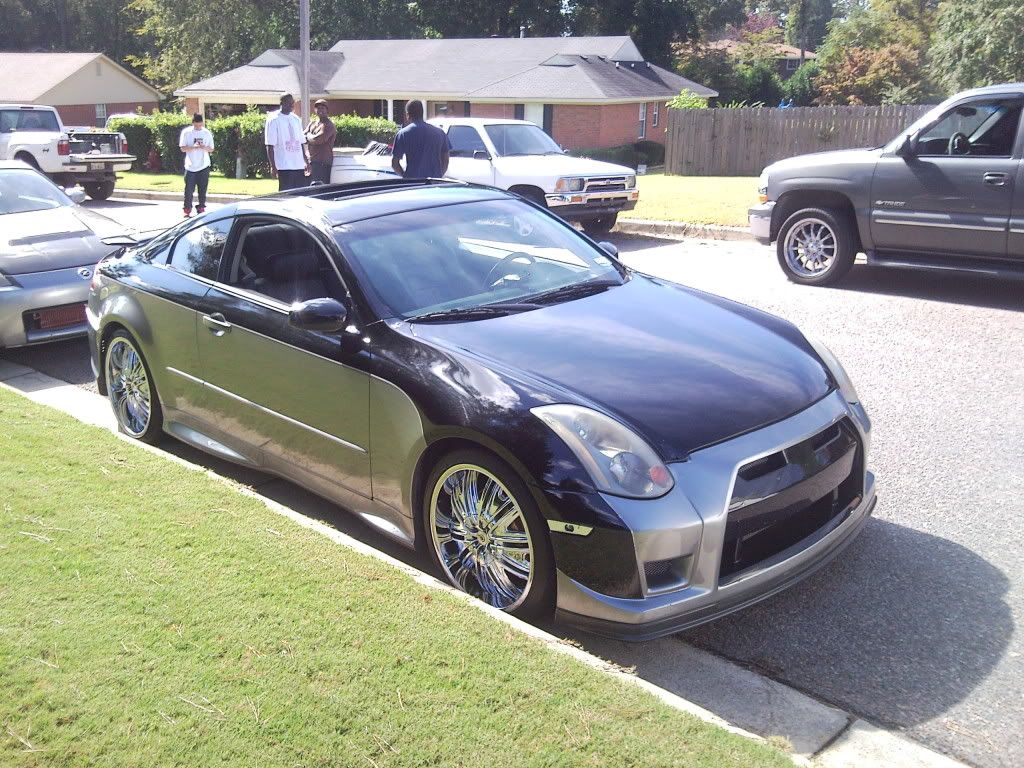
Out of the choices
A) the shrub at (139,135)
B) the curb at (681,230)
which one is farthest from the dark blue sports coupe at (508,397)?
the shrub at (139,135)

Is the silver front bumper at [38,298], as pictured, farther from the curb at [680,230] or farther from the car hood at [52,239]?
the curb at [680,230]

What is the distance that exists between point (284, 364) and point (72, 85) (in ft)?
201

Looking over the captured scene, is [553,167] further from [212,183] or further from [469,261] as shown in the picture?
[212,183]

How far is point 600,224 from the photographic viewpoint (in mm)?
15406

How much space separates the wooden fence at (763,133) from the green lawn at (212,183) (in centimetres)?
1110

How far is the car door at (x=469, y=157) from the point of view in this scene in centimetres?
1479

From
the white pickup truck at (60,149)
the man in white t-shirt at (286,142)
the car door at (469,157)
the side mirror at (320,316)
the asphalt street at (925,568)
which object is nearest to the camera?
the asphalt street at (925,568)

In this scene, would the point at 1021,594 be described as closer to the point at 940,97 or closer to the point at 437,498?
the point at 437,498

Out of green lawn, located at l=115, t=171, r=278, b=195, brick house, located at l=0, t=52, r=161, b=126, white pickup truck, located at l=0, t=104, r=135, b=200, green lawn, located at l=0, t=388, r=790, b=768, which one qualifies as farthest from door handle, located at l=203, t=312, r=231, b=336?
brick house, located at l=0, t=52, r=161, b=126

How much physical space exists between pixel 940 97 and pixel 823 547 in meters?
47.5

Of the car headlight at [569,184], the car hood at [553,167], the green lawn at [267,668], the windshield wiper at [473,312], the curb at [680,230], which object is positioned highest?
the car hood at [553,167]

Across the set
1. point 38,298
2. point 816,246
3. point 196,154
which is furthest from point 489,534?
point 196,154

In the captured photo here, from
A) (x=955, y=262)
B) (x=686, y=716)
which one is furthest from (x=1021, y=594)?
(x=955, y=262)

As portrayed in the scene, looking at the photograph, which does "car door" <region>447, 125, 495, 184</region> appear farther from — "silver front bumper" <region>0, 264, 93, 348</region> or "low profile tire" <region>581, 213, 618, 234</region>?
"silver front bumper" <region>0, 264, 93, 348</region>
